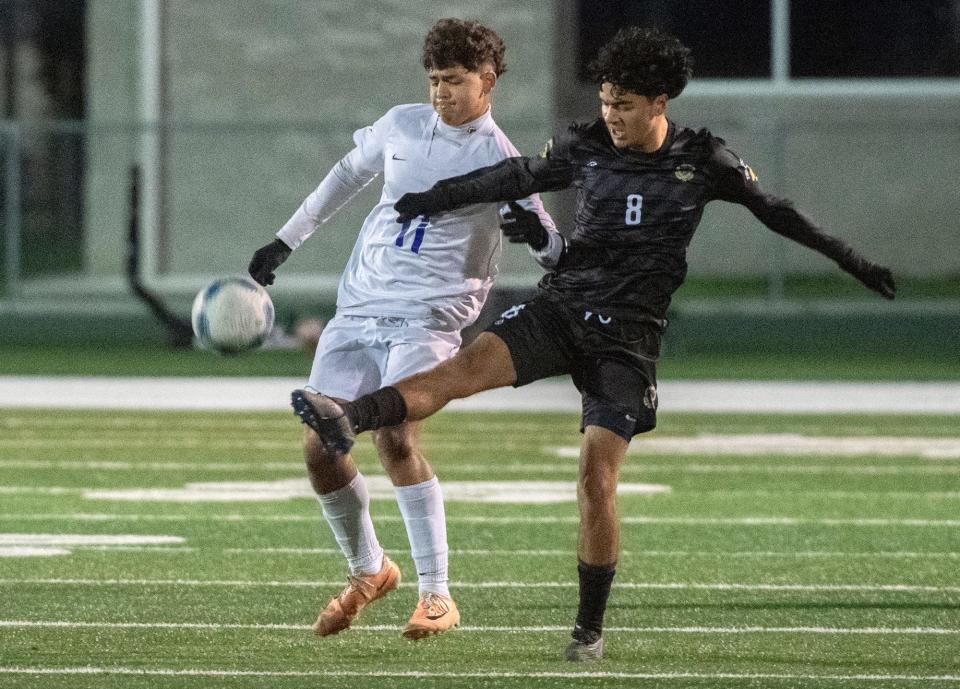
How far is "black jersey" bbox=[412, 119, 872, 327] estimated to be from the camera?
6.34 m

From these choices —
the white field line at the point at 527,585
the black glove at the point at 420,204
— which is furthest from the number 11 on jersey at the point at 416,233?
the white field line at the point at 527,585

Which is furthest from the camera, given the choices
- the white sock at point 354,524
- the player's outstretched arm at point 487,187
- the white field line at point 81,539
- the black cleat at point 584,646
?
the white field line at point 81,539

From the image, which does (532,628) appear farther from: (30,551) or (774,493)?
(774,493)

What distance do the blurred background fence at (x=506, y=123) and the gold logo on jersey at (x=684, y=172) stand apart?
1385cm

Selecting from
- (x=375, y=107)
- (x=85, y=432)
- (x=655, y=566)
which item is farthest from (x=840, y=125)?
(x=655, y=566)

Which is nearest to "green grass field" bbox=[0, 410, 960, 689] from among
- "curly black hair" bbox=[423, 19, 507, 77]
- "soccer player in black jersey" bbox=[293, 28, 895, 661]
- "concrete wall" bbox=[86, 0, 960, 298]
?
"soccer player in black jersey" bbox=[293, 28, 895, 661]

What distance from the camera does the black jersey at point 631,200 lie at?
20.8 feet

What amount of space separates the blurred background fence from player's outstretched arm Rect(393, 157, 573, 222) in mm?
13711

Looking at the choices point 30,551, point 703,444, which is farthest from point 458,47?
point 703,444

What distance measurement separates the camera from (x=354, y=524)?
6.81 meters

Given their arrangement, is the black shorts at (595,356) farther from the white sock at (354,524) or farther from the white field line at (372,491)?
the white field line at (372,491)

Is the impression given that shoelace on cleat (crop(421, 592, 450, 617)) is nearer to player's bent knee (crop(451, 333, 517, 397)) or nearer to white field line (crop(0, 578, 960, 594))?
player's bent knee (crop(451, 333, 517, 397))

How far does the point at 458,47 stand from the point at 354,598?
5.93 feet

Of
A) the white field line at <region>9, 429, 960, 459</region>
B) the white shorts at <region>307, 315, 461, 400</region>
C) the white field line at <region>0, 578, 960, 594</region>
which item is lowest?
the white field line at <region>9, 429, 960, 459</region>
